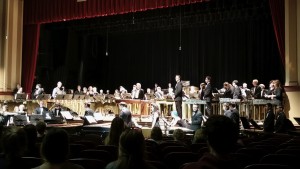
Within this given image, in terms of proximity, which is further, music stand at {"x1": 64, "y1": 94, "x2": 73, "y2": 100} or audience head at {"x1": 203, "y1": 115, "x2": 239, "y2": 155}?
music stand at {"x1": 64, "y1": 94, "x2": 73, "y2": 100}

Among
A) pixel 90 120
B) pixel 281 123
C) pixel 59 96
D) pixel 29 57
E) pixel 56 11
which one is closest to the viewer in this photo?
pixel 281 123

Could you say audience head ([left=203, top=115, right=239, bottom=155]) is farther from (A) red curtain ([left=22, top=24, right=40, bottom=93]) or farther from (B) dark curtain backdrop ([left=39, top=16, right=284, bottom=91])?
(A) red curtain ([left=22, top=24, right=40, bottom=93])

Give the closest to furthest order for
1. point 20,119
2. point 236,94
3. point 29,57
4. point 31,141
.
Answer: point 31,141, point 20,119, point 236,94, point 29,57

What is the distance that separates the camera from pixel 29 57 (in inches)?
794

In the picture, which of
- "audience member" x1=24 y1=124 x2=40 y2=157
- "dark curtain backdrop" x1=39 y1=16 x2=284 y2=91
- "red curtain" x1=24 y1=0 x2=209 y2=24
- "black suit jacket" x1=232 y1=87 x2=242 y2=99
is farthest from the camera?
"dark curtain backdrop" x1=39 y1=16 x2=284 y2=91

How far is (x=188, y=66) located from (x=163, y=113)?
23.5 feet

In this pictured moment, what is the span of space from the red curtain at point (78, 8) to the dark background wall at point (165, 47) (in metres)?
3.12

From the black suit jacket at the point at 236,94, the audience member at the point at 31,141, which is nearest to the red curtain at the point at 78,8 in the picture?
the black suit jacket at the point at 236,94

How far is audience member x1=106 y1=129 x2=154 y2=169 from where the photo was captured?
120 inches

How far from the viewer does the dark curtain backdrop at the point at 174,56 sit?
2067 centimetres

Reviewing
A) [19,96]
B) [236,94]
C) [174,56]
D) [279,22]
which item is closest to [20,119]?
[19,96]

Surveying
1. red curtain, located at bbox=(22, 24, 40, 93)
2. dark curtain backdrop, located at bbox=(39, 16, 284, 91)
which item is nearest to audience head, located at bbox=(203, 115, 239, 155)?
dark curtain backdrop, located at bbox=(39, 16, 284, 91)

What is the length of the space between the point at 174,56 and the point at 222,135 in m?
22.1

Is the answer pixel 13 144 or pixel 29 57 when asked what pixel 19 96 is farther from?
pixel 13 144
